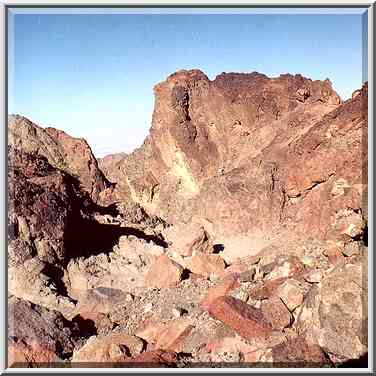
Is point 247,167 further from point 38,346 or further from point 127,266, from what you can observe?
point 38,346

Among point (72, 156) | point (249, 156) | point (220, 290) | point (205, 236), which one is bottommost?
point (220, 290)

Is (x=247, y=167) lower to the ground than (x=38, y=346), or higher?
higher

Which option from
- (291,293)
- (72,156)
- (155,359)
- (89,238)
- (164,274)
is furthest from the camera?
(72,156)

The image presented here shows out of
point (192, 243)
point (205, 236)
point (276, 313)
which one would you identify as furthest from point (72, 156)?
point (276, 313)

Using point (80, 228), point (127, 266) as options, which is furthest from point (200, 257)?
point (80, 228)

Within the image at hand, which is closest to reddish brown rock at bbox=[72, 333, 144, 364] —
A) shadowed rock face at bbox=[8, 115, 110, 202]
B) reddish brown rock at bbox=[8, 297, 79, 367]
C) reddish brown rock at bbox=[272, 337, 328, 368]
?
reddish brown rock at bbox=[8, 297, 79, 367]

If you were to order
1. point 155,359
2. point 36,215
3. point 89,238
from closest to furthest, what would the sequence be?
point 155,359, point 36,215, point 89,238

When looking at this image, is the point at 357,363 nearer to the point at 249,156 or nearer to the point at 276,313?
the point at 276,313
